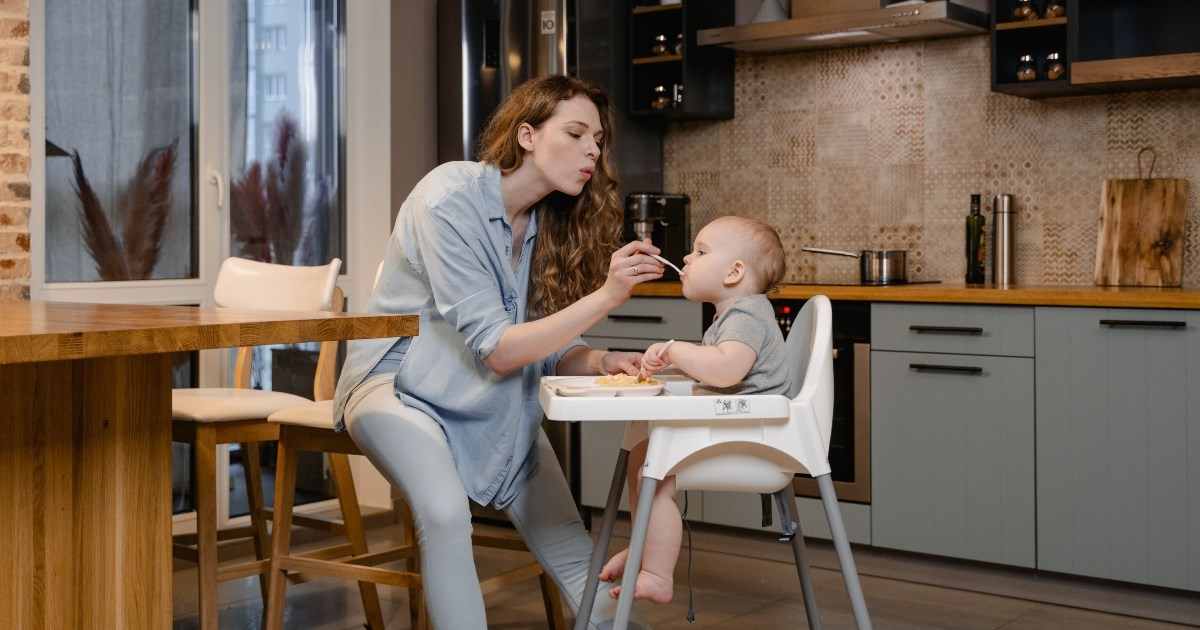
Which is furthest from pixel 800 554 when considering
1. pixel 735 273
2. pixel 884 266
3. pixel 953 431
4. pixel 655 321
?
pixel 884 266

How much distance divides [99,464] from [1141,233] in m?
3.06

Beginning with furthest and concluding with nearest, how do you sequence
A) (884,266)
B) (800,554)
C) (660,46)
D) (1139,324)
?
1. (660,46)
2. (884,266)
3. (1139,324)
4. (800,554)

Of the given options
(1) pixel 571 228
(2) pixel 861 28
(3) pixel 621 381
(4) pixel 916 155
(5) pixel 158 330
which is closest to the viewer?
(5) pixel 158 330

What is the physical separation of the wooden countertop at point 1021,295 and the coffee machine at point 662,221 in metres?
0.67

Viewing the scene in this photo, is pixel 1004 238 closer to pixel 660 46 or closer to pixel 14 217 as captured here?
pixel 660 46

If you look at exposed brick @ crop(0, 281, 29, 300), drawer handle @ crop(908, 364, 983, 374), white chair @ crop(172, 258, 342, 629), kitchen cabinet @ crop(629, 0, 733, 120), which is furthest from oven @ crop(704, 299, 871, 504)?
exposed brick @ crop(0, 281, 29, 300)

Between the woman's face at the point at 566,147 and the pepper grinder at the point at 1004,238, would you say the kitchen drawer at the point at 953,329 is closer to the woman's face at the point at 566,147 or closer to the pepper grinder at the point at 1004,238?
the pepper grinder at the point at 1004,238

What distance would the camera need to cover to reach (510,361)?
2176mm

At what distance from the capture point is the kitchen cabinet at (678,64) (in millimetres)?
4441

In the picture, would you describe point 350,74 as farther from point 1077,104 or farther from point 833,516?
point 833,516

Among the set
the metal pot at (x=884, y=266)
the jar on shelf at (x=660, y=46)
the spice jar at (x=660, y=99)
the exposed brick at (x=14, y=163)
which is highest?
the jar on shelf at (x=660, y=46)

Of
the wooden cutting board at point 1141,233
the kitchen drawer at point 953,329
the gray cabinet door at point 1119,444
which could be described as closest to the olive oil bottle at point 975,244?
the wooden cutting board at point 1141,233

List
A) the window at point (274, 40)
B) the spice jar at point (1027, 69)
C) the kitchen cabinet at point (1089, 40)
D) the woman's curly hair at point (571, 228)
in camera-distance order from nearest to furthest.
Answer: the woman's curly hair at point (571, 228), the kitchen cabinet at point (1089, 40), the spice jar at point (1027, 69), the window at point (274, 40)

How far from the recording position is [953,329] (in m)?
3.50
